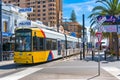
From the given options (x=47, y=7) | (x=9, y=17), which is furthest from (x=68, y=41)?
A: (x=47, y=7)

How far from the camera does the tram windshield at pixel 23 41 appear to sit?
2848 cm

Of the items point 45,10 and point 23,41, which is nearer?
point 23,41

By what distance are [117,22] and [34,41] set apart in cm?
1904

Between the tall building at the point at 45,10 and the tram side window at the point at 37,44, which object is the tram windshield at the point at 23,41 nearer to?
the tram side window at the point at 37,44

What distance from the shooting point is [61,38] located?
4028cm

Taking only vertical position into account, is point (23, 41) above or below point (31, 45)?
above

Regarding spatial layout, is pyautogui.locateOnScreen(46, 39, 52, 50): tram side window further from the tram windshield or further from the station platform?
the station platform

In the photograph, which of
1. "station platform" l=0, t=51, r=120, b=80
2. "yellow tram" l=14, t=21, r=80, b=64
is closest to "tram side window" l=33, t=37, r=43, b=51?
"yellow tram" l=14, t=21, r=80, b=64

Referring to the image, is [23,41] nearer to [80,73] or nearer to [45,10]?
[80,73]

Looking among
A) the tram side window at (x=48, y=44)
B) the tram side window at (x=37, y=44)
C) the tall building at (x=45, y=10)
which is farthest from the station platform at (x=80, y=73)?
the tall building at (x=45, y=10)

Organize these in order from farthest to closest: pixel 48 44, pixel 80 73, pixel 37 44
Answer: pixel 48 44
pixel 37 44
pixel 80 73

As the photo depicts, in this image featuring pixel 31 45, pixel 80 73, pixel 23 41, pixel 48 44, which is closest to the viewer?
pixel 80 73

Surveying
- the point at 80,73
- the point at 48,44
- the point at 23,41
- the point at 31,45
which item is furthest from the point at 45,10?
the point at 80,73

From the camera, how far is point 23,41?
1137 inches
